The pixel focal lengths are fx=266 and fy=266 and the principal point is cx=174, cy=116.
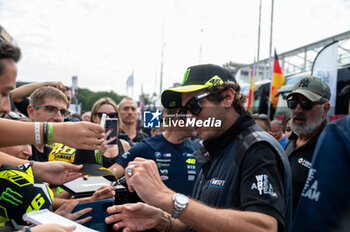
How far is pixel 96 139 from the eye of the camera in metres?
1.60

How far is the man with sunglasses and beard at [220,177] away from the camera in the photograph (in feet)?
4.31

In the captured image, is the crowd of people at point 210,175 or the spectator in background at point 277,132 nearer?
the crowd of people at point 210,175

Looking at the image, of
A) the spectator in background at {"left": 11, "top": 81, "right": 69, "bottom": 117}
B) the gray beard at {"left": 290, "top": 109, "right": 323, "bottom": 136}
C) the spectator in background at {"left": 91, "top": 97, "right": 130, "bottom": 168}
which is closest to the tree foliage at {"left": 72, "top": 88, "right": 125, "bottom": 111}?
the spectator in background at {"left": 91, "top": 97, "right": 130, "bottom": 168}


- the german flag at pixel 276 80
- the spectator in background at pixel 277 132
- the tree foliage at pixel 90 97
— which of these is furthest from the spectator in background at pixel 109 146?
the tree foliage at pixel 90 97

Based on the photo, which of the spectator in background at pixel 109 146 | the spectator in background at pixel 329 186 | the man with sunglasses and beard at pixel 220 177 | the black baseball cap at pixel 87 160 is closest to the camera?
the spectator in background at pixel 329 186

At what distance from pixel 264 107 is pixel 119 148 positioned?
1264 centimetres

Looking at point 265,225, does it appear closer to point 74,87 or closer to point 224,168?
point 224,168

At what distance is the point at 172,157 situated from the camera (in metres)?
3.33

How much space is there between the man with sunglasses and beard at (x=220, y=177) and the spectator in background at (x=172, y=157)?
4.03 feet

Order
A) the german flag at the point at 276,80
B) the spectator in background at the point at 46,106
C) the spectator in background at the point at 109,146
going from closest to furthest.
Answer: the spectator in background at the point at 46,106 → the spectator in background at the point at 109,146 → the german flag at the point at 276,80

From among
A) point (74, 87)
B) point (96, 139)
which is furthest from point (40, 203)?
point (74, 87)

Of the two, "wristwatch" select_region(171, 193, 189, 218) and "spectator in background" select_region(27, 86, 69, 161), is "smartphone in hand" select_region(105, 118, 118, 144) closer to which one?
"spectator in background" select_region(27, 86, 69, 161)

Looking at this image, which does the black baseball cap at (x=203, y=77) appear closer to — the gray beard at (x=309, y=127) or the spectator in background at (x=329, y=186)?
the spectator in background at (x=329, y=186)

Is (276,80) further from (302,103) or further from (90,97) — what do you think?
(90,97)
